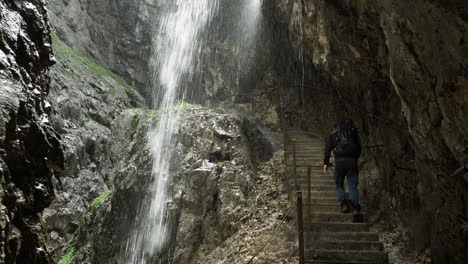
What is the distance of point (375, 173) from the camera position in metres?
8.62

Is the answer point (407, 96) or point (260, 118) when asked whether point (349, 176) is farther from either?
point (260, 118)

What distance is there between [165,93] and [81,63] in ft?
19.8

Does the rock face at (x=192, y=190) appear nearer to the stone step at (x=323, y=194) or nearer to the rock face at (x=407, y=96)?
the stone step at (x=323, y=194)

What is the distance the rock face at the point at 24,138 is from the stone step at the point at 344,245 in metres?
4.37

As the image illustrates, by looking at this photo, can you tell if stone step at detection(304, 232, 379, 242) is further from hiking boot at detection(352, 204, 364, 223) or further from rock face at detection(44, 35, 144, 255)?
rock face at detection(44, 35, 144, 255)

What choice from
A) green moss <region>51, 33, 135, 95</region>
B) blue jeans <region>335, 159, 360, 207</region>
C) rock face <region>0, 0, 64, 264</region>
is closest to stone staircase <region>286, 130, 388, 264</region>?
blue jeans <region>335, 159, 360, 207</region>

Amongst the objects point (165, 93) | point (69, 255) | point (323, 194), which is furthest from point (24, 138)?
point (165, 93)

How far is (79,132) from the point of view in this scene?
21.1 meters

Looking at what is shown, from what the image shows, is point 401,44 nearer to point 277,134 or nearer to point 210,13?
point 277,134


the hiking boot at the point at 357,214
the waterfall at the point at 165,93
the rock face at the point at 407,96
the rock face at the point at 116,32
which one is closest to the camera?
the rock face at the point at 407,96

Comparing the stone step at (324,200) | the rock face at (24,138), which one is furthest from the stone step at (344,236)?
the rock face at (24,138)

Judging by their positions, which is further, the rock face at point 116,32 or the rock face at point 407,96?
the rock face at point 116,32

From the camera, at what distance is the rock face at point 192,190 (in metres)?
9.98

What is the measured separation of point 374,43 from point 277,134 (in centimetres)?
835
